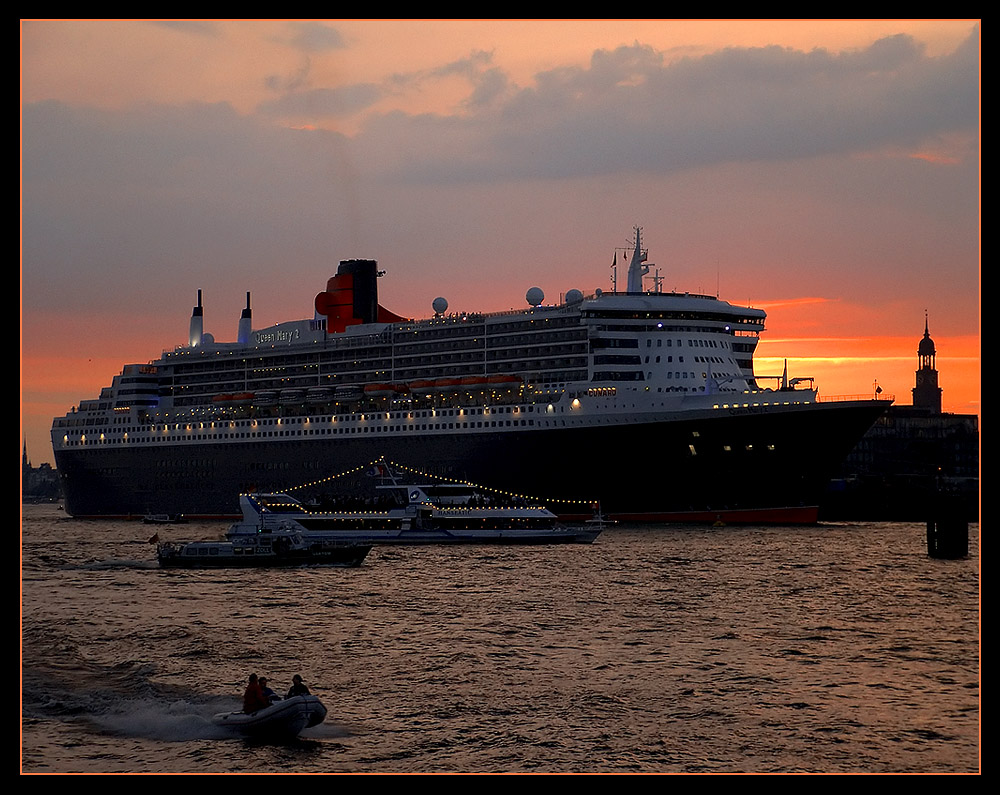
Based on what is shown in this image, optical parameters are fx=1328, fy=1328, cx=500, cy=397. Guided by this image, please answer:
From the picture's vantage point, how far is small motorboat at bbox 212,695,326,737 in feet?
90.5

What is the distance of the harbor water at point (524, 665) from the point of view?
87.5 feet

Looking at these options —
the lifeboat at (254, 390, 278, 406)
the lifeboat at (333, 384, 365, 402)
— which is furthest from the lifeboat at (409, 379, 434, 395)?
the lifeboat at (254, 390, 278, 406)

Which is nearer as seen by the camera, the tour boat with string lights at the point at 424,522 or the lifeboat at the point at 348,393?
the tour boat with string lights at the point at 424,522

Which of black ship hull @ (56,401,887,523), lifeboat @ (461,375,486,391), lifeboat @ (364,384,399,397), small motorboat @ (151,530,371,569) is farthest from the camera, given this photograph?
lifeboat @ (364,384,399,397)

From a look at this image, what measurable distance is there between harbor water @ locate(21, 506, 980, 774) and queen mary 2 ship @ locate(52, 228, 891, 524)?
1852 centimetres

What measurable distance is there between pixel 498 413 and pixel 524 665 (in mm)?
53418

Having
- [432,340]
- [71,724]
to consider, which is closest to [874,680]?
[71,724]

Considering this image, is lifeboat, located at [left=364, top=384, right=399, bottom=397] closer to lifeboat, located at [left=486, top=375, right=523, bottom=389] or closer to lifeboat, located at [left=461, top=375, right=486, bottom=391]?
lifeboat, located at [left=461, top=375, right=486, bottom=391]

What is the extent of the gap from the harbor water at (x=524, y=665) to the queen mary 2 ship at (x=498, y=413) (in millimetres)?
18518

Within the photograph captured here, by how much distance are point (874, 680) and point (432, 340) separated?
6864 centimetres

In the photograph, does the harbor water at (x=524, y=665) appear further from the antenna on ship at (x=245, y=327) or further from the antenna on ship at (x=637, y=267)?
the antenna on ship at (x=245, y=327)

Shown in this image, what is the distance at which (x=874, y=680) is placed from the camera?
33656mm

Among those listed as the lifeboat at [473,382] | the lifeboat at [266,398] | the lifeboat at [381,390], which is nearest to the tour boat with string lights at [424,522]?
the lifeboat at [473,382]
